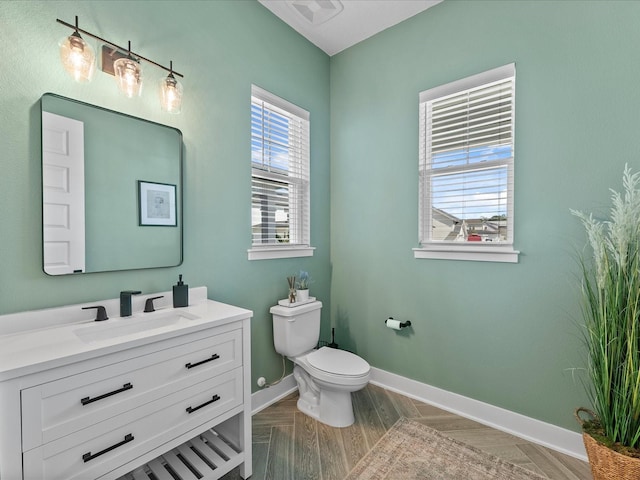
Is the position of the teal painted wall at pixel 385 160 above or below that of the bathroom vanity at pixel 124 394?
above

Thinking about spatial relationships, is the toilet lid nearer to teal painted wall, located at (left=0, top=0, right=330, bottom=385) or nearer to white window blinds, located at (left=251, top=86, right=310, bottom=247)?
teal painted wall, located at (left=0, top=0, right=330, bottom=385)

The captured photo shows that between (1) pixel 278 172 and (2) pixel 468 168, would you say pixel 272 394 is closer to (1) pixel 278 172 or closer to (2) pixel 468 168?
(1) pixel 278 172

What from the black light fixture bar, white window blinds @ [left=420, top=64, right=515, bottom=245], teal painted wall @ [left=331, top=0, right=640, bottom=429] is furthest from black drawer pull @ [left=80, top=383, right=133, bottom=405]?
white window blinds @ [left=420, top=64, right=515, bottom=245]

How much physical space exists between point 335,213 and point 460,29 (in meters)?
1.65

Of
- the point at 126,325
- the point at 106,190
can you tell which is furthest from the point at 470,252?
the point at 106,190

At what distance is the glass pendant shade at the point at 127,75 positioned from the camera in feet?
4.83

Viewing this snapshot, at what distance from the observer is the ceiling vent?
7.14 feet

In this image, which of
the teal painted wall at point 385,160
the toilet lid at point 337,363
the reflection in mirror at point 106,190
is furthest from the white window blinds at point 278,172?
the toilet lid at point 337,363

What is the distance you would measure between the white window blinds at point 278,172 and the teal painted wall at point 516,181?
36 cm

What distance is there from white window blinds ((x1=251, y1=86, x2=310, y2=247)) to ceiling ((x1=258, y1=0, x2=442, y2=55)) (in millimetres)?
631

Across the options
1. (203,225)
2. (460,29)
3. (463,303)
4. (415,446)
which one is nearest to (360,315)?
(463,303)

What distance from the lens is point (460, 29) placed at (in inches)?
84.0

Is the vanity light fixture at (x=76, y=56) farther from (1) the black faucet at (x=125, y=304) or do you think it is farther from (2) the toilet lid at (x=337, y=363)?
(2) the toilet lid at (x=337, y=363)

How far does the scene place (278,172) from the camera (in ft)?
7.97
